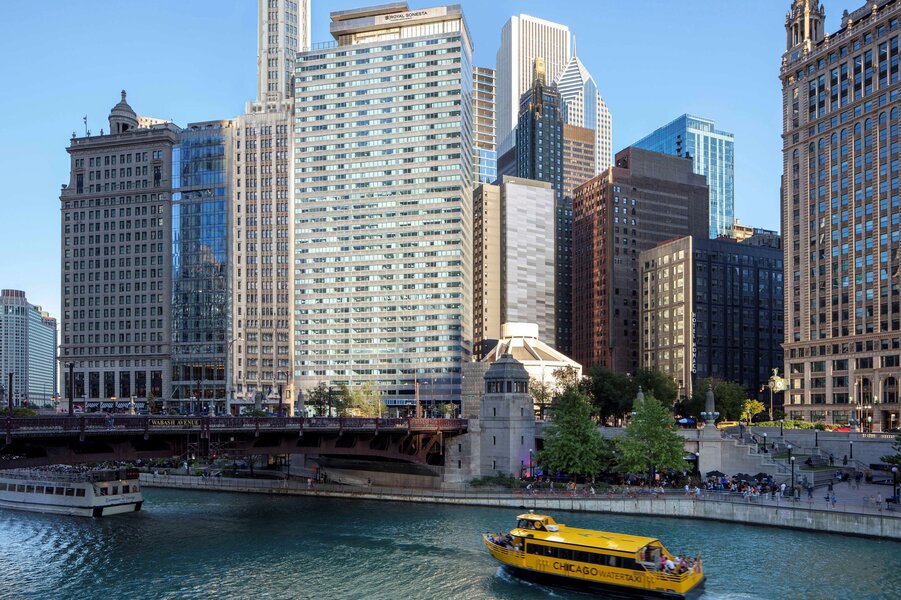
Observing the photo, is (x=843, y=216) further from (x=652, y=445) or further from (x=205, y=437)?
(x=205, y=437)

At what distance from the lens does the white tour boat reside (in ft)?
301

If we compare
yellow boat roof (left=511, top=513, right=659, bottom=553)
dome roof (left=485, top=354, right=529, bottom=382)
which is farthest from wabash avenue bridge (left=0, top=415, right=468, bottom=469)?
yellow boat roof (left=511, top=513, right=659, bottom=553)

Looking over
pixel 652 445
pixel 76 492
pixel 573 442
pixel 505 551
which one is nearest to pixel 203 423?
pixel 76 492

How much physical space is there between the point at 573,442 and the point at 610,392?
125ft

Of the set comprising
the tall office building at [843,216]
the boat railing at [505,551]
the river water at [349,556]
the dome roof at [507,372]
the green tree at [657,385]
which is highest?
the tall office building at [843,216]

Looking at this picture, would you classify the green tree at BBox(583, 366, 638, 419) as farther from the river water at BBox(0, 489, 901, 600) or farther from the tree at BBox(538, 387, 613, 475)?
the river water at BBox(0, 489, 901, 600)

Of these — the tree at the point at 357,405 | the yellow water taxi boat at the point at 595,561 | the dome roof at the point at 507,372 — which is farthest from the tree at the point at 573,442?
the tree at the point at 357,405

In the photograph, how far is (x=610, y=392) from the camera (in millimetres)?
134375

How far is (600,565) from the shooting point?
59438 mm

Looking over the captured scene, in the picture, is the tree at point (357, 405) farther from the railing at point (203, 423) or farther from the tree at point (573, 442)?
the tree at point (573, 442)

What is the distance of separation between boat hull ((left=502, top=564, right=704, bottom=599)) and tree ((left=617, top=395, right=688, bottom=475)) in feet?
113

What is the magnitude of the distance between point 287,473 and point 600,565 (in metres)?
78.8

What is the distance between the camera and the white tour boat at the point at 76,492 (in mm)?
91875

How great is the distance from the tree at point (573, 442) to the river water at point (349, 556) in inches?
462
